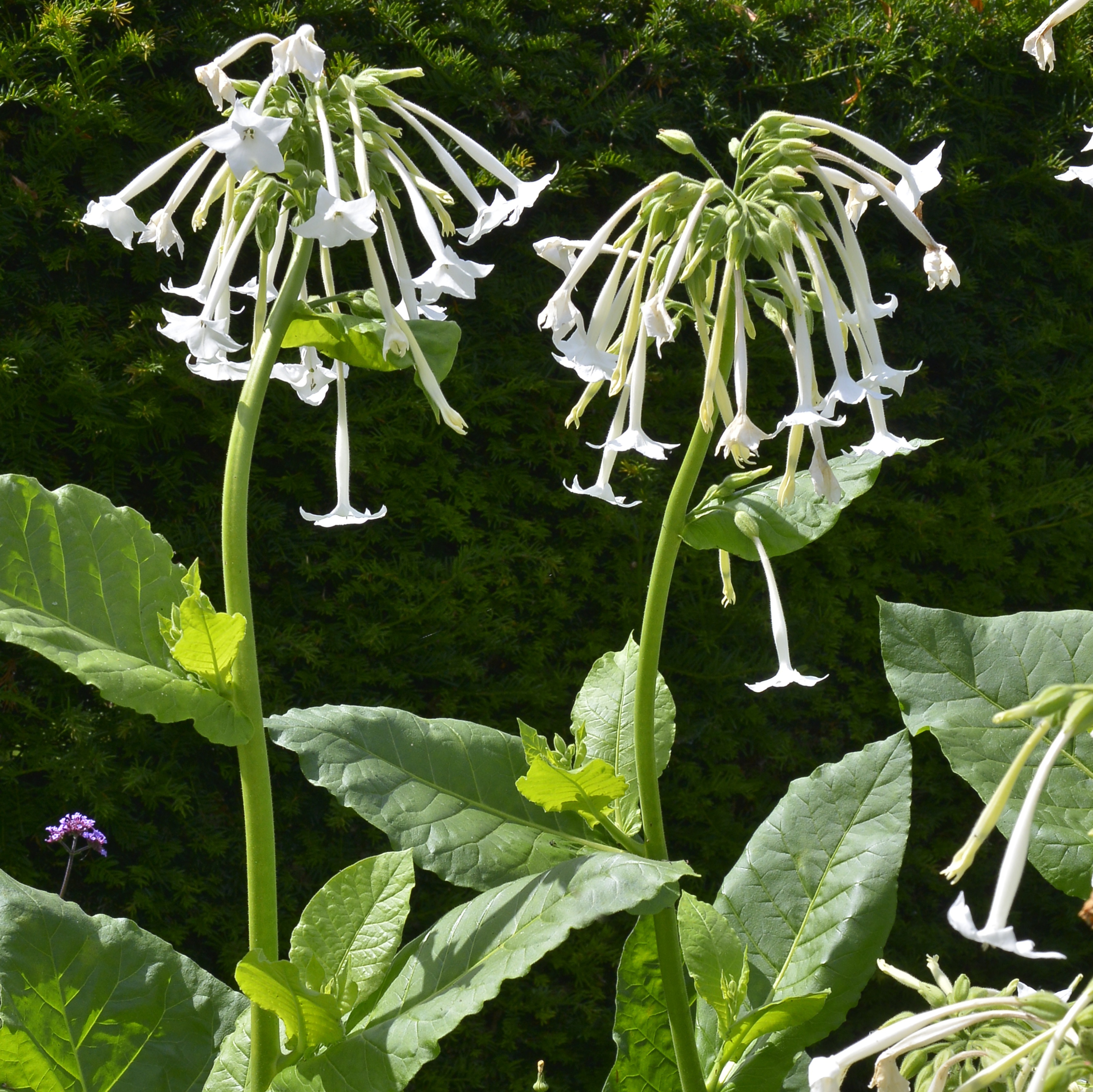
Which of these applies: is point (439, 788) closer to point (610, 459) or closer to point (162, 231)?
point (610, 459)

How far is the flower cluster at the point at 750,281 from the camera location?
3.73ft

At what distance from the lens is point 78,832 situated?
196 centimetres

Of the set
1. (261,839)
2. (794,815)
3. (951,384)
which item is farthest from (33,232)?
(951,384)

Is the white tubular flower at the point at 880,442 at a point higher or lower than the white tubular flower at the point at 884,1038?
higher

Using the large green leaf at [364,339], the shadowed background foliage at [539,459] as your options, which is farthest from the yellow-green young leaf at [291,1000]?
the shadowed background foliage at [539,459]

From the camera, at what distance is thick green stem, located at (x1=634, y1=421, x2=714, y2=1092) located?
4.23 feet

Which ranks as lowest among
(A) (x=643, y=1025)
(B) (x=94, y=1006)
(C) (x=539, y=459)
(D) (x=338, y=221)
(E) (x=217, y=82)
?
(A) (x=643, y=1025)

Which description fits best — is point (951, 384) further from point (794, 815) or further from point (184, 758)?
point (184, 758)

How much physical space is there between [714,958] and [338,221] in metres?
1.01

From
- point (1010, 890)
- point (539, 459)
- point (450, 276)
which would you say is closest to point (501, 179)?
point (450, 276)

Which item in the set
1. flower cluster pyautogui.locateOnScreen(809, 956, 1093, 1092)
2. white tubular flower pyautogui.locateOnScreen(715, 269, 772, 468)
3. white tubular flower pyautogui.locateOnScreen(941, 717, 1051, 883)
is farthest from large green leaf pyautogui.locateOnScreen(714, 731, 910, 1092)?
white tubular flower pyautogui.locateOnScreen(941, 717, 1051, 883)

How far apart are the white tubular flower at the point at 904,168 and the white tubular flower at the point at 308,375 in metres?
0.68

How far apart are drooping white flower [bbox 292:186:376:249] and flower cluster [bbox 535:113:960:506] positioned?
0.28m

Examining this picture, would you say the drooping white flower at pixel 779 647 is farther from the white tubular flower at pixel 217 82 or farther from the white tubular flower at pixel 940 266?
the white tubular flower at pixel 217 82
